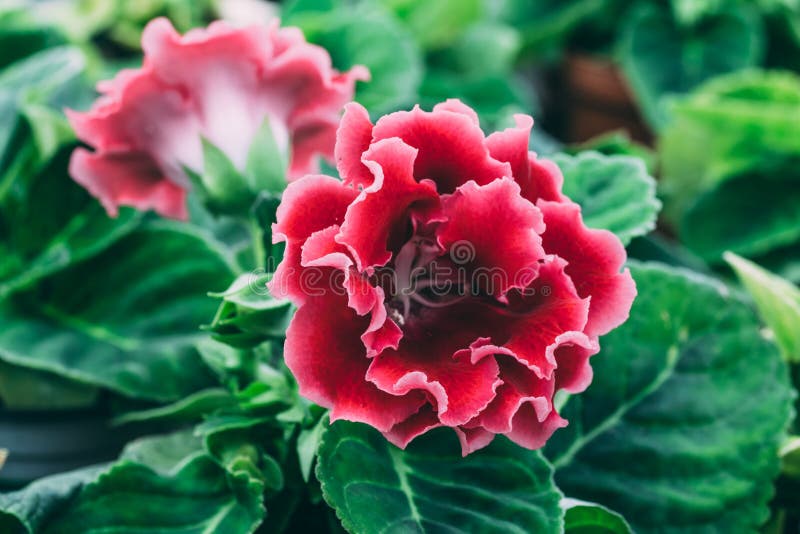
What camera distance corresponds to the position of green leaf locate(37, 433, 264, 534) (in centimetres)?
49

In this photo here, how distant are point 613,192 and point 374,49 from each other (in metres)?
0.43

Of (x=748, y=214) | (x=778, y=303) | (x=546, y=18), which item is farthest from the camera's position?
(x=546, y=18)

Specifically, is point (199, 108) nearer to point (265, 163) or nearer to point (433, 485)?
point (265, 163)

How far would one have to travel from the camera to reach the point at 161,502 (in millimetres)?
505

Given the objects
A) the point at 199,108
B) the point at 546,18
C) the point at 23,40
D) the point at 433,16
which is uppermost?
the point at 199,108

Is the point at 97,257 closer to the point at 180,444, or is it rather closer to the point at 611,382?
the point at 180,444

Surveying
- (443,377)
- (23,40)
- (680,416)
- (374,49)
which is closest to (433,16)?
(374,49)

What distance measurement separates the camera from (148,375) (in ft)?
2.00

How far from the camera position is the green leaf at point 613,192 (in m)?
0.52

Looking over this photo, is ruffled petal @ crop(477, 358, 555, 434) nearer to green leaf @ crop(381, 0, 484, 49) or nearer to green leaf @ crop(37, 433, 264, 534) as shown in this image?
green leaf @ crop(37, 433, 264, 534)

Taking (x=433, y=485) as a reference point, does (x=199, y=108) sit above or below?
above

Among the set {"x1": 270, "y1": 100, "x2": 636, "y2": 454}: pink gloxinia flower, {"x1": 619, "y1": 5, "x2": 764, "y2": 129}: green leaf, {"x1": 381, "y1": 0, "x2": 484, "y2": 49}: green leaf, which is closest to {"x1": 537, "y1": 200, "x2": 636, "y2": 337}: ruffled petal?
{"x1": 270, "y1": 100, "x2": 636, "y2": 454}: pink gloxinia flower

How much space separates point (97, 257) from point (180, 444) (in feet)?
0.61

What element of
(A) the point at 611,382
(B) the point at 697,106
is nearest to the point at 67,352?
(A) the point at 611,382
